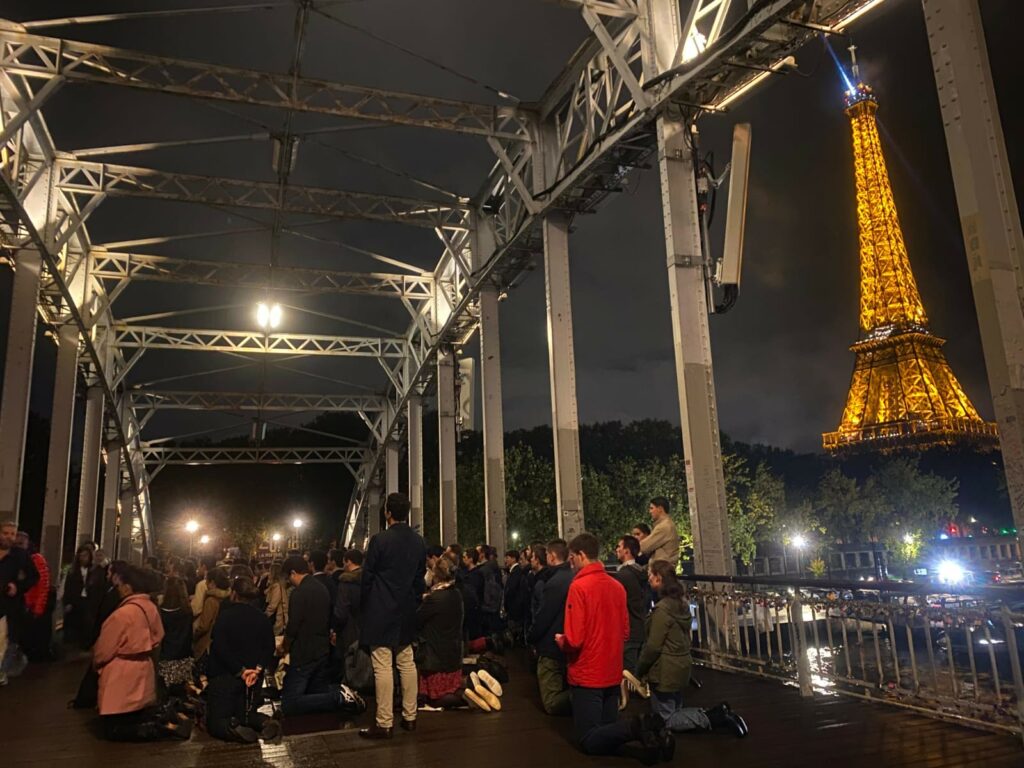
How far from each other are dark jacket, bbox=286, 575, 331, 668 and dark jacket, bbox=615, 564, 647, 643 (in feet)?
8.79

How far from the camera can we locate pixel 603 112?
1141cm

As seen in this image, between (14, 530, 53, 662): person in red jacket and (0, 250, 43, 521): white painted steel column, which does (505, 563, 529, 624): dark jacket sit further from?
(0, 250, 43, 521): white painted steel column

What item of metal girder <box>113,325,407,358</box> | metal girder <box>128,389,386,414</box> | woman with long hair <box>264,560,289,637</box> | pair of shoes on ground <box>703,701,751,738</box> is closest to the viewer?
pair of shoes on ground <box>703,701,751,738</box>

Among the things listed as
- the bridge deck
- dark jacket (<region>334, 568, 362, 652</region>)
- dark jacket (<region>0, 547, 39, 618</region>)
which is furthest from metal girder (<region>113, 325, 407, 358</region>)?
the bridge deck

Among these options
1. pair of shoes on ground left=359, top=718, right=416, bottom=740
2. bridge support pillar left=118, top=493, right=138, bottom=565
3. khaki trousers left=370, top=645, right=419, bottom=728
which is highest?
bridge support pillar left=118, top=493, right=138, bottom=565

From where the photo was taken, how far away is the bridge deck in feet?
15.9

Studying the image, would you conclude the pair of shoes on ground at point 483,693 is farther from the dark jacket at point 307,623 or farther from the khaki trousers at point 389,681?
the dark jacket at point 307,623

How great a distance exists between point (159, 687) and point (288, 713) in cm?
179

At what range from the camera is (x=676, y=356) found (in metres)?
8.69

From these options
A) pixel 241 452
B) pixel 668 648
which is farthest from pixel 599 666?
pixel 241 452

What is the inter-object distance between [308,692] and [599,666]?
322cm

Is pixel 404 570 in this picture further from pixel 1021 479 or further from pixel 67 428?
pixel 67 428

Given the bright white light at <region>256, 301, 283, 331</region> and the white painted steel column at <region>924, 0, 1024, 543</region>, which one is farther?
the bright white light at <region>256, 301, 283, 331</region>

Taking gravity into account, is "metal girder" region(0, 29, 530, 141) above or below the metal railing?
above
